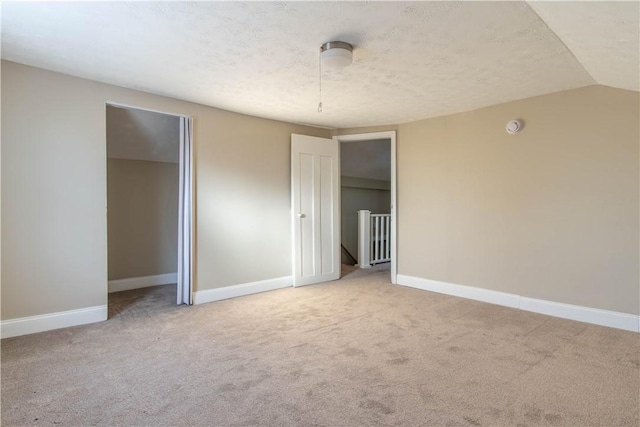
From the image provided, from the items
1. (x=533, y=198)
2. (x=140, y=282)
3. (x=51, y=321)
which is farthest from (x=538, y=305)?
(x=140, y=282)

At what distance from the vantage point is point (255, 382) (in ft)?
6.32

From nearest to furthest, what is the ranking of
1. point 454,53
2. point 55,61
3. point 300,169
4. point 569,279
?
point 454,53 < point 55,61 < point 569,279 < point 300,169

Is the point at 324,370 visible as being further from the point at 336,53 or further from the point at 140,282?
the point at 140,282

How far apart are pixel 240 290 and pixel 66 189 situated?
1909mm

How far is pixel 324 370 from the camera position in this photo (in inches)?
81.7

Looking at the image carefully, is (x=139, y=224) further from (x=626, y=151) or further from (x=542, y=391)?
(x=626, y=151)

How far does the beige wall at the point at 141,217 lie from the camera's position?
4.07m

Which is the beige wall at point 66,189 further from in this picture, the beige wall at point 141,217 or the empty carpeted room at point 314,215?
the beige wall at point 141,217

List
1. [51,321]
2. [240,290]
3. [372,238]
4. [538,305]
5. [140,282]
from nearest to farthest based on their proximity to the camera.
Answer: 1. [51,321]
2. [538,305]
3. [240,290]
4. [140,282]
5. [372,238]

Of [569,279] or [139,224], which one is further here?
[139,224]

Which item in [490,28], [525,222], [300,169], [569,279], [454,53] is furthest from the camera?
[300,169]

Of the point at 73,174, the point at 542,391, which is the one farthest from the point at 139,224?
the point at 542,391

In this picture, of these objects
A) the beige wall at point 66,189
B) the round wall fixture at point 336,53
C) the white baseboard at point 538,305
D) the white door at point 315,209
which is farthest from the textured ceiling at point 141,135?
the white baseboard at point 538,305

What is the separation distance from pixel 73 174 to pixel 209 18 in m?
1.89
